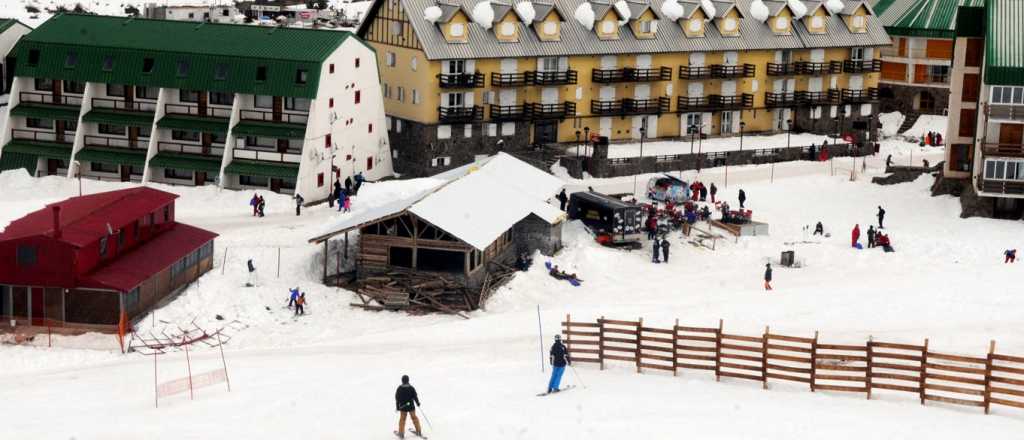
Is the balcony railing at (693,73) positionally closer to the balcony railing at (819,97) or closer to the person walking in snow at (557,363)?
the balcony railing at (819,97)

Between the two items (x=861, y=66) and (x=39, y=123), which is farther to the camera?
(x=861, y=66)

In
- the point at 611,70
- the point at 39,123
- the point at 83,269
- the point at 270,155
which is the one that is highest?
the point at 611,70

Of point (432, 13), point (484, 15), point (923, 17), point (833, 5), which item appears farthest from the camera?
point (923, 17)

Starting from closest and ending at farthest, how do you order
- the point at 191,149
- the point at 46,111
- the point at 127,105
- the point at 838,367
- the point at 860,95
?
1. the point at 838,367
2. the point at 191,149
3. the point at 127,105
4. the point at 46,111
5. the point at 860,95

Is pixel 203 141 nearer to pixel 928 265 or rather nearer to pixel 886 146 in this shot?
pixel 928 265

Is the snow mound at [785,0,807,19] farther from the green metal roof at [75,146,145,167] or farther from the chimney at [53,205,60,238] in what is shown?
the chimney at [53,205,60,238]

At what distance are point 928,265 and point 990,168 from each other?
34.8 ft

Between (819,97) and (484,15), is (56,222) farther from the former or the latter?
(819,97)

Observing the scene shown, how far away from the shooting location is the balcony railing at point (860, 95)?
112000 mm

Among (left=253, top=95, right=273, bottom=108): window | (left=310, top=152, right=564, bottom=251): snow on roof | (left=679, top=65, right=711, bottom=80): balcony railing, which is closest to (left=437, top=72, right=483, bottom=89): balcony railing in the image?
(left=253, top=95, right=273, bottom=108): window

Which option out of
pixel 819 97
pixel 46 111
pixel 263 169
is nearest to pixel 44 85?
pixel 46 111

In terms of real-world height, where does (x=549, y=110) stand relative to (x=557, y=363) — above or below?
above

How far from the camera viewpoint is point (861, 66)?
369ft

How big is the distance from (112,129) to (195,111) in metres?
5.43
